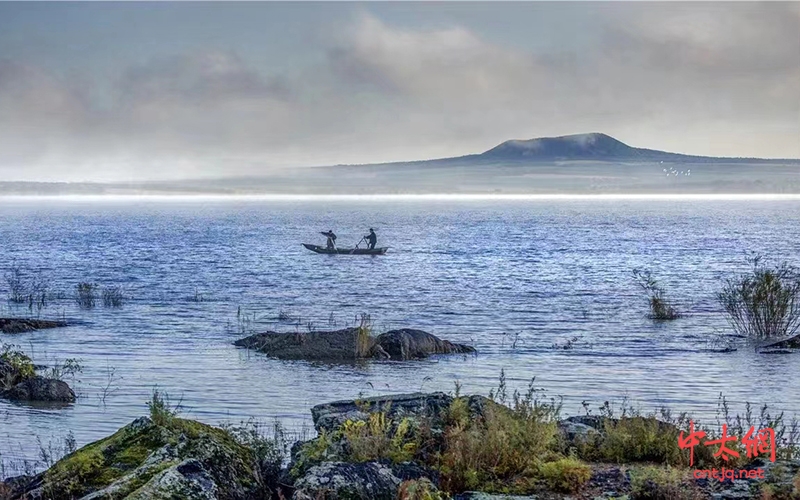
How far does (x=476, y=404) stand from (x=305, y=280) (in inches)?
1720

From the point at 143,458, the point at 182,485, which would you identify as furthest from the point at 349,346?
the point at 182,485

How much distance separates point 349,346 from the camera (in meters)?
26.5

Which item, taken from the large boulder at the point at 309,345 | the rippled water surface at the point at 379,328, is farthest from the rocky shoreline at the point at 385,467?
the large boulder at the point at 309,345

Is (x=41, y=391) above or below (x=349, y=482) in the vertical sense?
below

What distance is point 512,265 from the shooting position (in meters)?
66.1

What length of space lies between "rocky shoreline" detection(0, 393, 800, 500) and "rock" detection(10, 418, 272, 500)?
0.5 inches

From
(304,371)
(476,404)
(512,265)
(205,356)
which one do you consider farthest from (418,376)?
(512,265)

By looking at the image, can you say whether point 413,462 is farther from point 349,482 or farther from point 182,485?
point 182,485

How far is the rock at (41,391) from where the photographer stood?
19016 millimetres

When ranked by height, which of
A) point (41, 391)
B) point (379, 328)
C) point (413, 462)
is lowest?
point (379, 328)

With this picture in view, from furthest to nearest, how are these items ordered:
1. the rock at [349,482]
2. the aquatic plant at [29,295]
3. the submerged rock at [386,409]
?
the aquatic plant at [29,295] < the submerged rock at [386,409] < the rock at [349,482]

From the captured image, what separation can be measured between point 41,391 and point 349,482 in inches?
531

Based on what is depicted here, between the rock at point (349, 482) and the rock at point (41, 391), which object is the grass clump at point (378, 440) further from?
the rock at point (41, 391)

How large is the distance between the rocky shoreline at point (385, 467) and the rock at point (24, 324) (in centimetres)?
2342
